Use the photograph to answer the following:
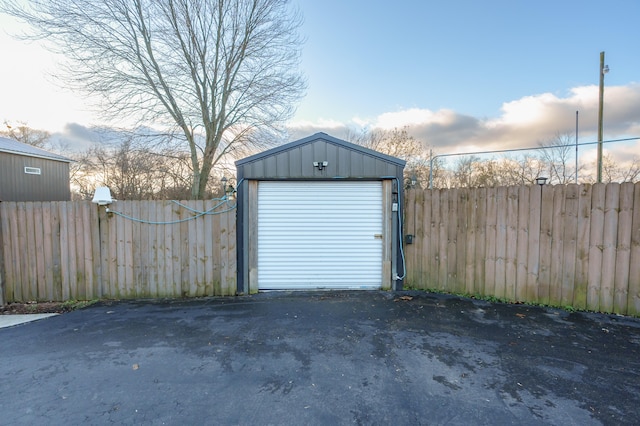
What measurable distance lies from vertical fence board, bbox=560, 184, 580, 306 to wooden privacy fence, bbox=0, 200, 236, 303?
531cm

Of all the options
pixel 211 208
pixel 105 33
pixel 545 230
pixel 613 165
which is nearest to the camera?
pixel 545 230

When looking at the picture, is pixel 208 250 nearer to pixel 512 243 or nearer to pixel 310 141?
pixel 310 141

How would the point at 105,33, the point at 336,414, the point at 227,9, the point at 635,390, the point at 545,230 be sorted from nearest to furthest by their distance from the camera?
the point at 336,414
the point at 635,390
the point at 545,230
the point at 105,33
the point at 227,9

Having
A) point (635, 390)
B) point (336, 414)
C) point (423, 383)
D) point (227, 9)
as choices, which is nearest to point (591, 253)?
point (635, 390)

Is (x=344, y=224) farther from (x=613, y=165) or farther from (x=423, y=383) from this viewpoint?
(x=613, y=165)

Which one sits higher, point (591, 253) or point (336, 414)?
point (591, 253)

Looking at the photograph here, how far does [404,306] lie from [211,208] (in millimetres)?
3702

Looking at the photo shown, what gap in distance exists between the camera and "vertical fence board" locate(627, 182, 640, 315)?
3885mm

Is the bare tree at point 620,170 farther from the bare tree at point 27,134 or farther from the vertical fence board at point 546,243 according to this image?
the bare tree at point 27,134

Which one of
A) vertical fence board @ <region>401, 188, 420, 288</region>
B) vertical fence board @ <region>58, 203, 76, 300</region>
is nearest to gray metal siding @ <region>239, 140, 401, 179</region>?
vertical fence board @ <region>401, 188, 420, 288</region>

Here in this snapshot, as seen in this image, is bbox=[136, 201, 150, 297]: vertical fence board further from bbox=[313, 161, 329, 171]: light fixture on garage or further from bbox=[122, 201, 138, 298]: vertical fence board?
bbox=[313, 161, 329, 171]: light fixture on garage

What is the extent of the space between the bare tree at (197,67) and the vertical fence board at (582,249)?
982cm

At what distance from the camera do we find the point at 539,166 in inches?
284

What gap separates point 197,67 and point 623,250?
1319 centimetres
